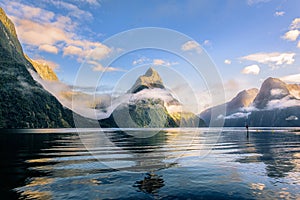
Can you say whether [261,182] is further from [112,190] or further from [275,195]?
[112,190]

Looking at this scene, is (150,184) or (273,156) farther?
(273,156)

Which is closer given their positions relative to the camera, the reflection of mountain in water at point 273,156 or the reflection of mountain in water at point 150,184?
the reflection of mountain in water at point 150,184

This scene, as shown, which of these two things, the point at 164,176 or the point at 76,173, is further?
the point at 76,173

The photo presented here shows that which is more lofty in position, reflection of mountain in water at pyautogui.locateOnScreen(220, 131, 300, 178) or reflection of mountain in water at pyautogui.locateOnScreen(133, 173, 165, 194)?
reflection of mountain in water at pyautogui.locateOnScreen(133, 173, 165, 194)

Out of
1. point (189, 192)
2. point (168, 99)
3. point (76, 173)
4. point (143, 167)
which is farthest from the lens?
point (168, 99)

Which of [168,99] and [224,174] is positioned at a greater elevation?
[168,99]

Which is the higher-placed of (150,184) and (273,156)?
(150,184)

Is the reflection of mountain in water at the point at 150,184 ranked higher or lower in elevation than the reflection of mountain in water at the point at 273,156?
higher

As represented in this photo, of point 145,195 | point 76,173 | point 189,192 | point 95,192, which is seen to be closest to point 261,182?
point 189,192

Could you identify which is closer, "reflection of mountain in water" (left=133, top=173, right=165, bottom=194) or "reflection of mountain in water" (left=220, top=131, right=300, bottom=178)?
"reflection of mountain in water" (left=133, top=173, right=165, bottom=194)

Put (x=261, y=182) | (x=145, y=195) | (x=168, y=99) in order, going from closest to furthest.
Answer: (x=145, y=195) → (x=261, y=182) → (x=168, y=99)

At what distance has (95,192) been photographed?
61.9ft

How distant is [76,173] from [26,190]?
7651 millimetres

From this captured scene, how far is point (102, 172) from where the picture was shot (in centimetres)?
2728
